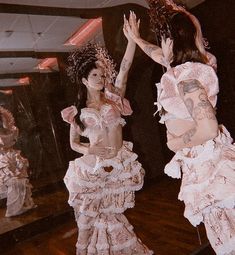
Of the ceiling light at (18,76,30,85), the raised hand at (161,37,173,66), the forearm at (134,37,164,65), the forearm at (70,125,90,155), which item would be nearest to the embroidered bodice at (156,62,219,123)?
the raised hand at (161,37,173,66)

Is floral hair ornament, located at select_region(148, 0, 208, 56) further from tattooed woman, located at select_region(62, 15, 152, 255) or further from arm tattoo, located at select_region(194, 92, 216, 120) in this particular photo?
arm tattoo, located at select_region(194, 92, 216, 120)

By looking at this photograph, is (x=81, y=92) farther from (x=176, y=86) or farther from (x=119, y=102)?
(x=176, y=86)

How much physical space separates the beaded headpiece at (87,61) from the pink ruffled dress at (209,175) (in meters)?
0.61

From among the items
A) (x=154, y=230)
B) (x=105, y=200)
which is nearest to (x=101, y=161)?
(x=105, y=200)

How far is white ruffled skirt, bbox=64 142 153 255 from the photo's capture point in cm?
214

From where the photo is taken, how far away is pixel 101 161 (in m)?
2.12

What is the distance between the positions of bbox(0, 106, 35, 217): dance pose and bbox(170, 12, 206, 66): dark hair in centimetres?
115

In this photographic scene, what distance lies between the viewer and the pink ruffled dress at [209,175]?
1.46m

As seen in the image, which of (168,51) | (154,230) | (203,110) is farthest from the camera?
(154,230)

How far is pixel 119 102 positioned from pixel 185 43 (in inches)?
28.1

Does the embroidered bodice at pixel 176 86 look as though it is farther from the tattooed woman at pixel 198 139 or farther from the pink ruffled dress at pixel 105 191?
the pink ruffled dress at pixel 105 191

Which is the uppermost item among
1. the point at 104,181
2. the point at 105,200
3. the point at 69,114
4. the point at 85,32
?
the point at 85,32

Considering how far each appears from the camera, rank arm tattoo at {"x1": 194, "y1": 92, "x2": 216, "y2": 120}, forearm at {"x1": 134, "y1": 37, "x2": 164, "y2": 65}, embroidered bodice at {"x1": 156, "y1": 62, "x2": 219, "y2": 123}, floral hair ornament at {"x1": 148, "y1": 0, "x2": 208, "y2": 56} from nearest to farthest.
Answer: arm tattoo at {"x1": 194, "y1": 92, "x2": 216, "y2": 120}, embroidered bodice at {"x1": 156, "y1": 62, "x2": 219, "y2": 123}, forearm at {"x1": 134, "y1": 37, "x2": 164, "y2": 65}, floral hair ornament at {"x1": 148, "y1": 0, "x2": 208, "y2": 56}

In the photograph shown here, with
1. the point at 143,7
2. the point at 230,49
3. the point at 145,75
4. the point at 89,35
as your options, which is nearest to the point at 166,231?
the point at 145,75
